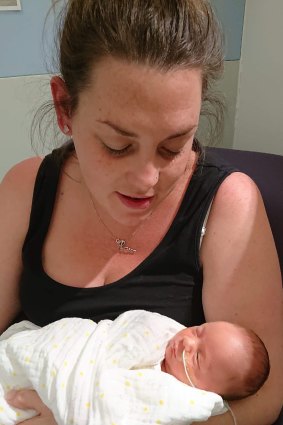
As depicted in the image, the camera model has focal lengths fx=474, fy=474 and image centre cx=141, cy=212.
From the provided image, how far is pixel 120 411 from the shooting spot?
871mm

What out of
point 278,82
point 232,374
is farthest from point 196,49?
point 278,82

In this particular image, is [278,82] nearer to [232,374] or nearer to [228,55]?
[228,55]

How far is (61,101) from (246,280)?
0.52 m

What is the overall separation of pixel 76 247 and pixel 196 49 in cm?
53

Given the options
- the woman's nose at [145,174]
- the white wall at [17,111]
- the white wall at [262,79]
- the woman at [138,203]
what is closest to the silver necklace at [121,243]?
the woman at [138,203]

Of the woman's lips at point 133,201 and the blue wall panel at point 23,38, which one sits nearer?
the woman's lips at point 133,201

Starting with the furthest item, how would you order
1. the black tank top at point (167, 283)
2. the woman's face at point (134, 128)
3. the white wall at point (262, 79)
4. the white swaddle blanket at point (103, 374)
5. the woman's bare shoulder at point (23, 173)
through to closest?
the white wall at point (262, 79)
the woman's bare shoulder at point (23, 173)
the black tank top at point (167, 283)
the white swaddle blanket at point (103, 374)
the woman's face at point (134, 128)

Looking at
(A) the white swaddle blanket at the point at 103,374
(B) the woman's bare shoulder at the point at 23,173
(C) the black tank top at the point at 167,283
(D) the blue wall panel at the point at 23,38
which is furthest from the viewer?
(D) the blue wall panel at the point at 23,38

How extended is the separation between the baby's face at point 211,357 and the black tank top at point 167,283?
0.10 m

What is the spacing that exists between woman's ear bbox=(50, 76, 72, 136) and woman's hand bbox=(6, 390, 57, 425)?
1.78ft

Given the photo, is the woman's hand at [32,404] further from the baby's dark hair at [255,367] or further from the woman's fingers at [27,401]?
the baby's dark hair at [255,367]

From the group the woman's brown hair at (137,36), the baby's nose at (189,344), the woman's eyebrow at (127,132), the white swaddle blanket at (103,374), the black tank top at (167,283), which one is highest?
the woman's brown hair at (137,36)

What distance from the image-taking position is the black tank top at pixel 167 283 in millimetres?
1030

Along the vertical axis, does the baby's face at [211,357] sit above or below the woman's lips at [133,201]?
below
